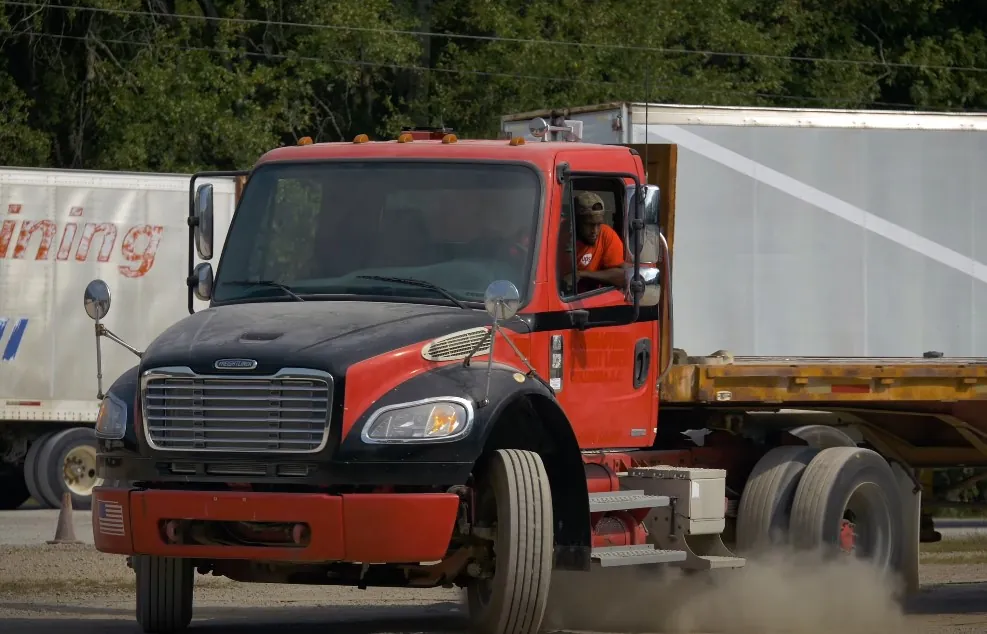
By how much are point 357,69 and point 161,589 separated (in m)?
21.2

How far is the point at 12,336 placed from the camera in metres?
22.5

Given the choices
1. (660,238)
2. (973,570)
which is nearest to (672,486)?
(660,238)

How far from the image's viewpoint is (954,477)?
14.9 metres

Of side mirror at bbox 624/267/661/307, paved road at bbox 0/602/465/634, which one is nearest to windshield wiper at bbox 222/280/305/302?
side mirror at bbox 624/267/661/307

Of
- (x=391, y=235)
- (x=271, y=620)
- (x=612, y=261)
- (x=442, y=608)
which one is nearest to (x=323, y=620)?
(x=271, y=620)

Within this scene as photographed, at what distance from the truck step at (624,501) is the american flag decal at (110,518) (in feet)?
7.62

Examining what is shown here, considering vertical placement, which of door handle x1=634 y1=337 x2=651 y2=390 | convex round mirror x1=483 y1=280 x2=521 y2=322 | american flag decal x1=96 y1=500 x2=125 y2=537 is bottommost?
american flag decal x1=96 y1=500 x2=125 y2=537

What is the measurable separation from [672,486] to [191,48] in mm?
21310

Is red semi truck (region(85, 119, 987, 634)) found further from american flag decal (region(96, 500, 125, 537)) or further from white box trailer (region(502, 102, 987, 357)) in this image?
white box trailer (region(502, 102, 987, 357))

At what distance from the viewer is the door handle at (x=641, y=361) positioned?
422 inches

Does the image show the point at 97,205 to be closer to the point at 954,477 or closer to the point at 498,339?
the point at 954,477

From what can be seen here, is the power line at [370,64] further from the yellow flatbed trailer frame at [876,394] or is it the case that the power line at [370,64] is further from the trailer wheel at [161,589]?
the trailer wheel at [161,589]

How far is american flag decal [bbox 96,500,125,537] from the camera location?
30.1ft

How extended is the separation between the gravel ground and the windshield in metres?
2.13
